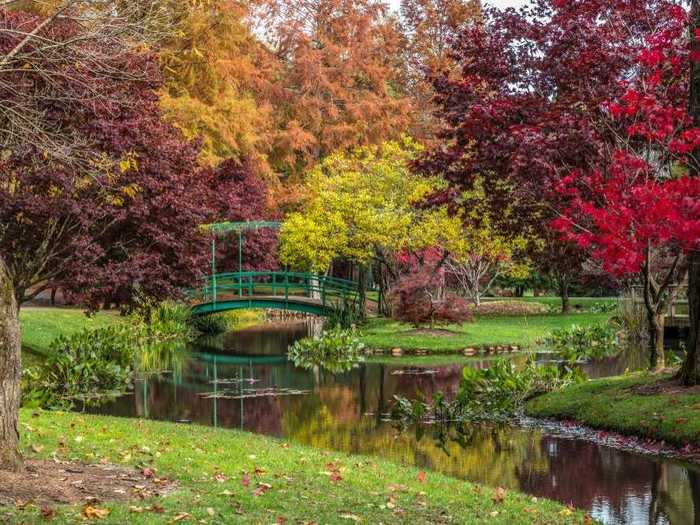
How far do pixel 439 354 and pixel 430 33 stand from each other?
1096 inches

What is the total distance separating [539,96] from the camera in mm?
15070

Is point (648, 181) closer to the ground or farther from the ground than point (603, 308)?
farther from the ground

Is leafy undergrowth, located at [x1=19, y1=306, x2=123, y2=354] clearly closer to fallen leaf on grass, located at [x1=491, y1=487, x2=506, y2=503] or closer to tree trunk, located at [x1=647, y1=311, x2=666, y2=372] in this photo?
tree trunk, located at [x1=647, y1=311, x2=666, y2=372]

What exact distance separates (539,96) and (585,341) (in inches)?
461

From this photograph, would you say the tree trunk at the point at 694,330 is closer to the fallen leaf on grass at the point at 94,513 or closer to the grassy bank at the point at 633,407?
the grassy bank at the point at 633,407

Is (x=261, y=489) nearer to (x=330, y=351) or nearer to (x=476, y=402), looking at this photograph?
(x=476, y=402)

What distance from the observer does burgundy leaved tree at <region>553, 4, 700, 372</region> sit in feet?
34.9

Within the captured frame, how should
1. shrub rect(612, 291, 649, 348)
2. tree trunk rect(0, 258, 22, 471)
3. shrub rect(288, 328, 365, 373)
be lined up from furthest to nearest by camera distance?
shrub rect(612, 291, 649, 348) → shrub rect(288, 328, 365, 373) → tree trunk rect(0, 258, 22, 471)

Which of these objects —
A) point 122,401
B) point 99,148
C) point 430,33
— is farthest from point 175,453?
point 430,33

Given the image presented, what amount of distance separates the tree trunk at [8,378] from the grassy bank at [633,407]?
316 inches

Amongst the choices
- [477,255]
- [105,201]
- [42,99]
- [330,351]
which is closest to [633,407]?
[42,99]

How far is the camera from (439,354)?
2314 cm

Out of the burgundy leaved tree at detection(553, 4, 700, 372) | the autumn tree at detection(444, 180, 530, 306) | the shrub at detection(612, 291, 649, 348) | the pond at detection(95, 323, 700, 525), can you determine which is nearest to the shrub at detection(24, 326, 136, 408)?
the pond at detection(95, 323, 700, 525)

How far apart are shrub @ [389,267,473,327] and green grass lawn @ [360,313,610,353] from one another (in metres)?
0.49
